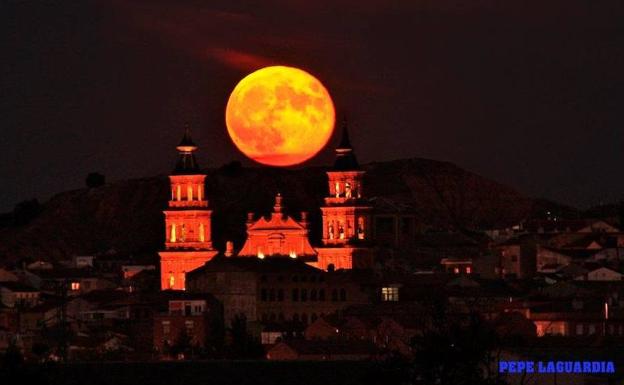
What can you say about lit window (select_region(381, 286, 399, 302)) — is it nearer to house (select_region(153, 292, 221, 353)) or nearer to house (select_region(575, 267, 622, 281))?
house (select_region(153, 292, 221, 353))

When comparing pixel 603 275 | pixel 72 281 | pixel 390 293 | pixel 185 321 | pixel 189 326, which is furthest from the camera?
pixel 72 281

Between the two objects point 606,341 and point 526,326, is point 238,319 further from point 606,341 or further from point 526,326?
point 606,341

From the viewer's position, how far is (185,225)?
18500 cm

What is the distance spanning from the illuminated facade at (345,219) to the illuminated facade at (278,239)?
1.24 m

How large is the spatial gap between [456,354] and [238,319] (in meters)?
62.3

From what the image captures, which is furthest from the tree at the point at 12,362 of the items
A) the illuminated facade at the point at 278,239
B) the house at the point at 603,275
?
the illuminated facade at the point at 278,239

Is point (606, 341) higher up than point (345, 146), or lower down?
lower down

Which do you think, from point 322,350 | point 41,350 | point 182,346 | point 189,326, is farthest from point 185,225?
point 322,350

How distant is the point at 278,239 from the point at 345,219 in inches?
Result: 181

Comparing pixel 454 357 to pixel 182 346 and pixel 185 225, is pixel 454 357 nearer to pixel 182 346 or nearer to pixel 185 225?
pixel 182 346

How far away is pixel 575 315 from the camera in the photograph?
136500 mm

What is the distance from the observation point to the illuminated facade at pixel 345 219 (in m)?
183

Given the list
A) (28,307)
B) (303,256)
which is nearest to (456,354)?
(28,307)

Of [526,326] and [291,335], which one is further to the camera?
[291,335]
